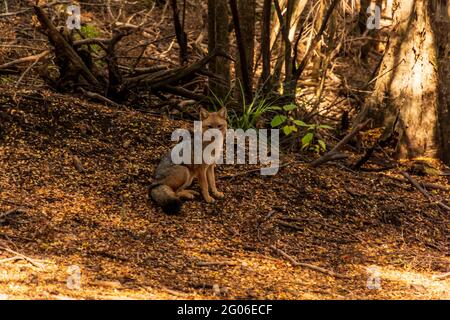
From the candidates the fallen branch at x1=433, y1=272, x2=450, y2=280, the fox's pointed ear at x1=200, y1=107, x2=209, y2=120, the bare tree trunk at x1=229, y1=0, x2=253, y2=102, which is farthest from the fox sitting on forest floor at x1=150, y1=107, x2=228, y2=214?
the fallen branch at x1=433, y1=272, x2=450, y2=280

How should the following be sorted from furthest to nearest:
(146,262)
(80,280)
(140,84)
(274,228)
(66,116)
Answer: (140,84)
(66,116)
(274,228)
(146,262)
(80,280)

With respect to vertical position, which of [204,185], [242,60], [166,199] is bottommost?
[166,199]

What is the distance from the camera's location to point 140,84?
690 centimetres

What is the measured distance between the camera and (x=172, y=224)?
523cm

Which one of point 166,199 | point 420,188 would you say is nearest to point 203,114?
point 166,199

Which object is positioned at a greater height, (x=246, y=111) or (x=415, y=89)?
(x=415, y=89)

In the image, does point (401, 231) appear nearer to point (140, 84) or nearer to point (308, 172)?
point (308, 172)

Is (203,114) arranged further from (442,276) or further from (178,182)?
(442,276)

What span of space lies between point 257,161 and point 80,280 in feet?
8.56

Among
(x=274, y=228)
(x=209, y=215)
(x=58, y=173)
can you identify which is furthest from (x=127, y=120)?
(x=274, y=228)

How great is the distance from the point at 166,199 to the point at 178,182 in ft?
1.20

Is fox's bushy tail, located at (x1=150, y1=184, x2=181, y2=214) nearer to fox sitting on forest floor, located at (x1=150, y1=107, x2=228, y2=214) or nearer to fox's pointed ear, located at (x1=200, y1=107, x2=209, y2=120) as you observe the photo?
fox sitting on forest floor, located at (x1=150, y1=107, x2=228, y2=214)

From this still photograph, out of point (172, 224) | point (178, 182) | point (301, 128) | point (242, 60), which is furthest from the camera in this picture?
point (301, 128)

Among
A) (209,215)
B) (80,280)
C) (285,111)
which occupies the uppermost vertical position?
(285,111)
